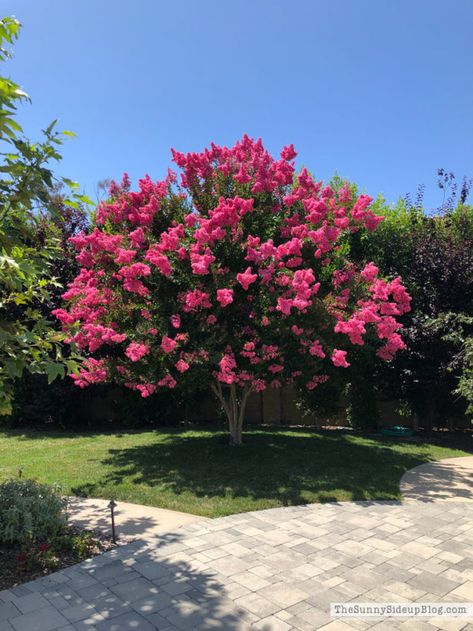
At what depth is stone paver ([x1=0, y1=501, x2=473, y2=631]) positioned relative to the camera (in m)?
3.69

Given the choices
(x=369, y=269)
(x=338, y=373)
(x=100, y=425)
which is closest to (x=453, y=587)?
(x=369, y=269)

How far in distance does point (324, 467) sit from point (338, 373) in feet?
13.2

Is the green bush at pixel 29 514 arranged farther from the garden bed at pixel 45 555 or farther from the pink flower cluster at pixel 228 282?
the pink flower cluster at pixel 228 282

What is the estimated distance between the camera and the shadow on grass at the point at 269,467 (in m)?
7.31

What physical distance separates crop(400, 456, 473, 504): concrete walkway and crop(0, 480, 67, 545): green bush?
4.85 metres

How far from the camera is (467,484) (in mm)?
8000

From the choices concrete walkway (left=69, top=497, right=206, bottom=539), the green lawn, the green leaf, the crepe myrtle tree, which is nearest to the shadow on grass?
the green lawn

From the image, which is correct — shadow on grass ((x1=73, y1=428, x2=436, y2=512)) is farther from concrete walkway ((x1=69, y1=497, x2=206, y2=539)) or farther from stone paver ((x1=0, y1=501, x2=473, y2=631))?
stone paver ((x1=0, y1=501, x2=473, y2=631))

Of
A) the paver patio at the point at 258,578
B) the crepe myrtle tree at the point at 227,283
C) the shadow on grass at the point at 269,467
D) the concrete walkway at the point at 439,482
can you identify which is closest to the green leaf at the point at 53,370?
the paver patio at the point at 258,578

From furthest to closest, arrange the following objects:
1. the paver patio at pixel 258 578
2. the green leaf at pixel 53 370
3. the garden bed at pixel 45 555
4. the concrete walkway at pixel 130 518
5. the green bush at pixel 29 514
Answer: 1. the concrete walkway at pixel 130 518
2. the green bush at pixel 29 514
3. the garden bed at pixel 45 555
4. the paver patio at pixel 258 578
5. the green leaf at pixel 53 370

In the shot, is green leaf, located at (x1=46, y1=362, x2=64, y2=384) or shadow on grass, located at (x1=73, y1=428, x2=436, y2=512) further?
shadow on grass, located at (x1=73, y1=428, x2=436, y2=512)

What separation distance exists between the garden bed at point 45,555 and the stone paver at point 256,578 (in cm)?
17

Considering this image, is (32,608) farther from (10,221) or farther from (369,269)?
(369,269)

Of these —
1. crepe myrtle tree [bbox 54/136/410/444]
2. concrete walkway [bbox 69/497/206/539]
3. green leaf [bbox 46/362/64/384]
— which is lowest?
concrete walkway [bbox 69/497/206/539]
